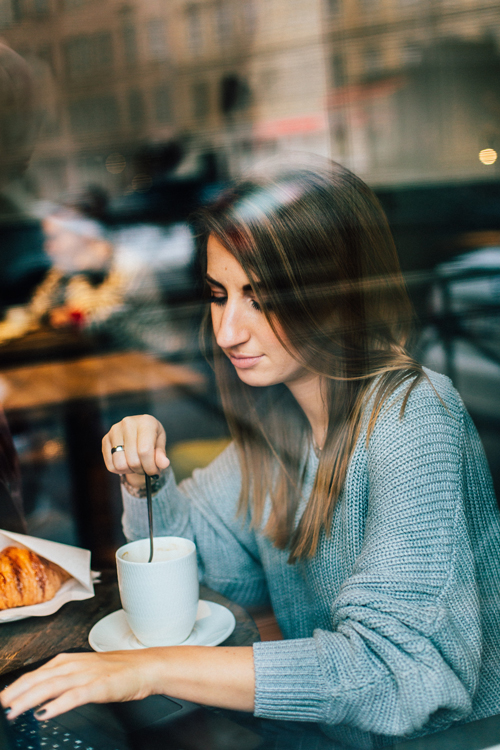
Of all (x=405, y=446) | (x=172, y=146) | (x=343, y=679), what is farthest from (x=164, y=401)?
(x=343, y=679)

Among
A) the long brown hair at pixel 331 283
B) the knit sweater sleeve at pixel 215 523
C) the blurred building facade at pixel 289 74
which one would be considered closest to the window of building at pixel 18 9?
the blurred building facade at pixel 289 74

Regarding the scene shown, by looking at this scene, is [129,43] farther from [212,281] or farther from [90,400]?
[90,400]

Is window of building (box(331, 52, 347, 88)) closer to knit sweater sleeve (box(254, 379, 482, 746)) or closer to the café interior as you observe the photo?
the café interior

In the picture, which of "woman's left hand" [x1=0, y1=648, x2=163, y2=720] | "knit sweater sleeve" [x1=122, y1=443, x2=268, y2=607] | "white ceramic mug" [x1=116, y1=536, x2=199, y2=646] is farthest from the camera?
"knit sweater sleeve" [x1=122, y1=443, x2=268, y2=607]

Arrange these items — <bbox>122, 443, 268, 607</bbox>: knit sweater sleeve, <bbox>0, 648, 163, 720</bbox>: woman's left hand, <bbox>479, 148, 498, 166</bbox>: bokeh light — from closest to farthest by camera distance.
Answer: <bbox>0, 648, 163, 720</bbox>: woman's left hand < <bbox>479, 148, 498, 166</bbox>: bokeh light < <bbox>122, 443, 268, 607</bbox>: knit sweater sleeve

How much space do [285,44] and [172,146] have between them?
0.23 meters

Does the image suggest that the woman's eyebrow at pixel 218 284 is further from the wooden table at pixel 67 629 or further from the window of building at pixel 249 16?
the wooden table at pixel 67 629

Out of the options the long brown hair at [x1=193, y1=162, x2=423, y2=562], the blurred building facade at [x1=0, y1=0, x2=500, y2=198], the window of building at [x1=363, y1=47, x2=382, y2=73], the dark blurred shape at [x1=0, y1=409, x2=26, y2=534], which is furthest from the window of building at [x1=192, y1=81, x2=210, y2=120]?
the dark blurred shape at [x1=0, y1=409, x2=26, y2=534]

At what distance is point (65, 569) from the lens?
94cm

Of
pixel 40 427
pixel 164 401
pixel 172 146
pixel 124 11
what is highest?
pixel 124 11

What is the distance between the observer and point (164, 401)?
1551mm

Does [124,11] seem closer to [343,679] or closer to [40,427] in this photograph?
[343,679]

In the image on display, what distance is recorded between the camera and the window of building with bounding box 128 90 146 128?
0.86 metres

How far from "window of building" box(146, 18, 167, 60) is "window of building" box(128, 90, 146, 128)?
52 mm
